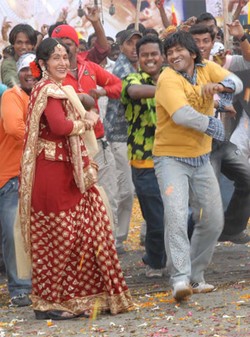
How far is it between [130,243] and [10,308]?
3.09 meters

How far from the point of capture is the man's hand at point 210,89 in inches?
330

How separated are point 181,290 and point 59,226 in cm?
99

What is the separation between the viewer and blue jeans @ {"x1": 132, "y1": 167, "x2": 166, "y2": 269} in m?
9.64

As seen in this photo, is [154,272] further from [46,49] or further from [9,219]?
[46,49]

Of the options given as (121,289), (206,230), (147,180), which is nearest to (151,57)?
(147,180)

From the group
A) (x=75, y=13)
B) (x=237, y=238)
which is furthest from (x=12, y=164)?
(x=75, y=13)

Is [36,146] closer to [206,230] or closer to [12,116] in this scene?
[12,116]

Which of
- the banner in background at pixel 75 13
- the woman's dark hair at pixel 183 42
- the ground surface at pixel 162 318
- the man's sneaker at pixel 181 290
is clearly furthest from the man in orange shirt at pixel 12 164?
the banner in background at pixel 75 13

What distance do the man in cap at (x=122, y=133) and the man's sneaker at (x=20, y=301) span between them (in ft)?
6.50

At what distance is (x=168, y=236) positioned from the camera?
8.44 metres

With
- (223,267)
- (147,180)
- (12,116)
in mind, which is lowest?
(223,267)

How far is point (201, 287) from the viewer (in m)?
8.77

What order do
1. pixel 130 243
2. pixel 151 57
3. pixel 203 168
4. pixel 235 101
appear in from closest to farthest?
pixel 203 168, pixel 151 57, pixel 235 101, pixel 130 243

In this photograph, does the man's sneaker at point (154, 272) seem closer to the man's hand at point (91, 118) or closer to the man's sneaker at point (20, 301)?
the man's sneaker at point (20, 301)
